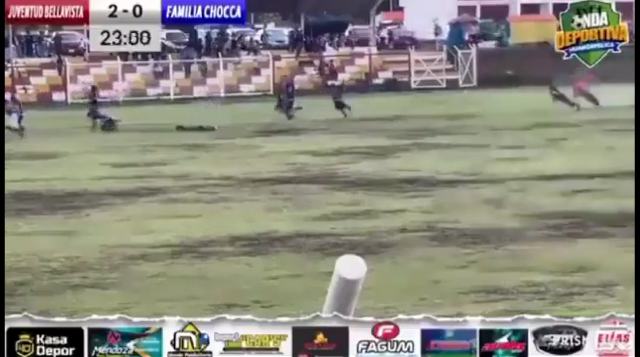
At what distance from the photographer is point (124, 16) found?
412 centimetres

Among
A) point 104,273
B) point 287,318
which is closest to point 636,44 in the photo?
point 287,318

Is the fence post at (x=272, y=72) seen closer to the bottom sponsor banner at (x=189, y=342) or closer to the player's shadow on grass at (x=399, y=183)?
the player's shadow on grass at (x=399, y=183)

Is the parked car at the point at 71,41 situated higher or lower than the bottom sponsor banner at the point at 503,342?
higher

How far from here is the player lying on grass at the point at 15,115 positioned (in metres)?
4.17

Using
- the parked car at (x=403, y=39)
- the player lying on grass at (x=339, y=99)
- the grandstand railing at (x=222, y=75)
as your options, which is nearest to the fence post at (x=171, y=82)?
the grandstand railing at (x=222, y=75)

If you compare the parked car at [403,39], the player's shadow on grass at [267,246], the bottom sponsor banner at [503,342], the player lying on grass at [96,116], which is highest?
the parked car at [403,39]

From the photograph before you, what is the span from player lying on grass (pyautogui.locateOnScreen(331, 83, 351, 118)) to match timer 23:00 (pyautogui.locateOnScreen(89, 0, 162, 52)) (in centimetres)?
57

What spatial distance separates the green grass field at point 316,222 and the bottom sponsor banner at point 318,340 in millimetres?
70

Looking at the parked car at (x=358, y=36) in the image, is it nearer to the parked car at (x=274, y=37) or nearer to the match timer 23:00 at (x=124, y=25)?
the parked car at (x=274, y=37)

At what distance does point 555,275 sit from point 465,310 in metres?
0.30

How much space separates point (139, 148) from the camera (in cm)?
418

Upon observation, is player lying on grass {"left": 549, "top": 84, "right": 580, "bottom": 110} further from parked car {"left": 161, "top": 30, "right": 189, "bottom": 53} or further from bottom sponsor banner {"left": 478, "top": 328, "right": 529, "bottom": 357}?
parked car {"left": 161, "top": 30, "right": 189, "bottom": 53}

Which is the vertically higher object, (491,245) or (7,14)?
(7,14)

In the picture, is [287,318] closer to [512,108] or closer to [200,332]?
[200,332]
